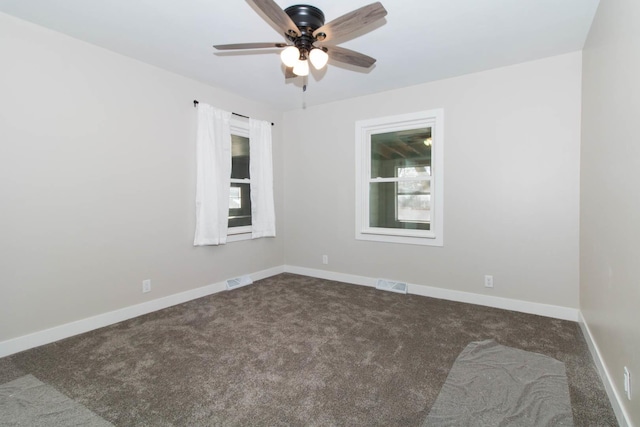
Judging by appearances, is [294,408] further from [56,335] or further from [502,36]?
[502,36]

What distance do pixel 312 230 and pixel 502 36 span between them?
124 inches

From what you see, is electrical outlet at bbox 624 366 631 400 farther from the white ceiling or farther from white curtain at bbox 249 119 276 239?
white curtain at bbox 249 119 276 239

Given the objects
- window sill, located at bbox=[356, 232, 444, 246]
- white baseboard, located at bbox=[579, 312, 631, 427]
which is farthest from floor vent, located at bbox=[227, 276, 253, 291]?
white baseboard, located at bbox=[579, 312, 631, 427]

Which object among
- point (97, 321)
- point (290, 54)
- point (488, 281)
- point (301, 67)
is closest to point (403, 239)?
point (488, 281)

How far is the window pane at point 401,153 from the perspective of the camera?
3.84 metres

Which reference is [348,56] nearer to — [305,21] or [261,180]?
[305,21]

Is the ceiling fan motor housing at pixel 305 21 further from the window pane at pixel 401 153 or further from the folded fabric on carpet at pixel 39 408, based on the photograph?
the folded fabric on carpet at pixel 39 408

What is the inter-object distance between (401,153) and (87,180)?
134 inches

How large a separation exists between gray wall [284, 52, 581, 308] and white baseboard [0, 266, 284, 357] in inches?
76.6

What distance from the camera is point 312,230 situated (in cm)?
465

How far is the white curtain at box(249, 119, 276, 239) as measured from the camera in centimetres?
434

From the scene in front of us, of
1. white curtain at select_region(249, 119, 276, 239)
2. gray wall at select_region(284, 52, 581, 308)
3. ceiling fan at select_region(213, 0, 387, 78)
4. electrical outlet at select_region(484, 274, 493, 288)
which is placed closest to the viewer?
ceiling fan at select_region(213, 0, 387, 78)

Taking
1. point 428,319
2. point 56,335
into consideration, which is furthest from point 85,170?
point 428,319

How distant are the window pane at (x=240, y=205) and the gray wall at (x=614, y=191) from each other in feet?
12.2
